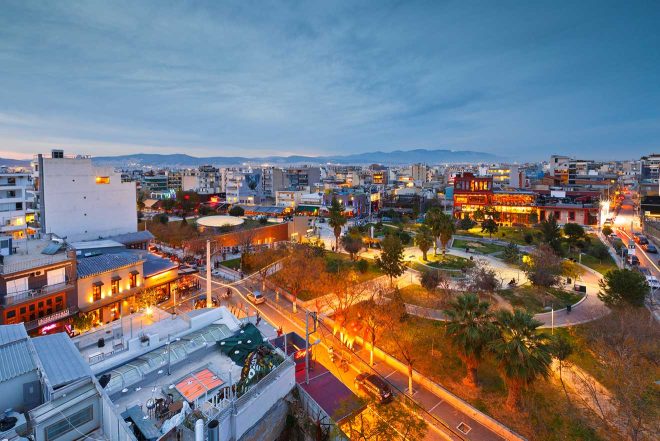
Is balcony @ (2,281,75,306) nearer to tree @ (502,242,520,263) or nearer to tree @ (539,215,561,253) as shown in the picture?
tree @ (502,242,520,263)

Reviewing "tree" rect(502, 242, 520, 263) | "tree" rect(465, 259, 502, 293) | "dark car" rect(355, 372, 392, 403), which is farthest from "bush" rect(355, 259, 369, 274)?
"dark car" rect(355, 372, 392, 403)

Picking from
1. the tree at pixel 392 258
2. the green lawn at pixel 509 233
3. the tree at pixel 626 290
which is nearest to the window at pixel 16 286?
the tree at pixel 392 258

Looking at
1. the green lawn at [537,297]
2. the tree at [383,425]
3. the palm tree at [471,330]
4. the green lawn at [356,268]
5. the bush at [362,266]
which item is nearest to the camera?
the tree at [383,425]

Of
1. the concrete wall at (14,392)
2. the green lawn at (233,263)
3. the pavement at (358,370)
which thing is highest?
the concrete wall at (14,392)

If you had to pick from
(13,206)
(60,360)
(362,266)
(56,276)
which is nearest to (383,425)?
(60,360)

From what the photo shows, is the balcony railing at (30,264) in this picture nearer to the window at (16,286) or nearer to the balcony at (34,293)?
the window at (16,286)

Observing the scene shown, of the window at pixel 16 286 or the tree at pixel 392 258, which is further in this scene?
the tree at pixel 392 258

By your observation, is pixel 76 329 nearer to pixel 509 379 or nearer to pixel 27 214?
pixel 509 379

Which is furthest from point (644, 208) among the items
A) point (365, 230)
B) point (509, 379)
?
point (509, 379)
